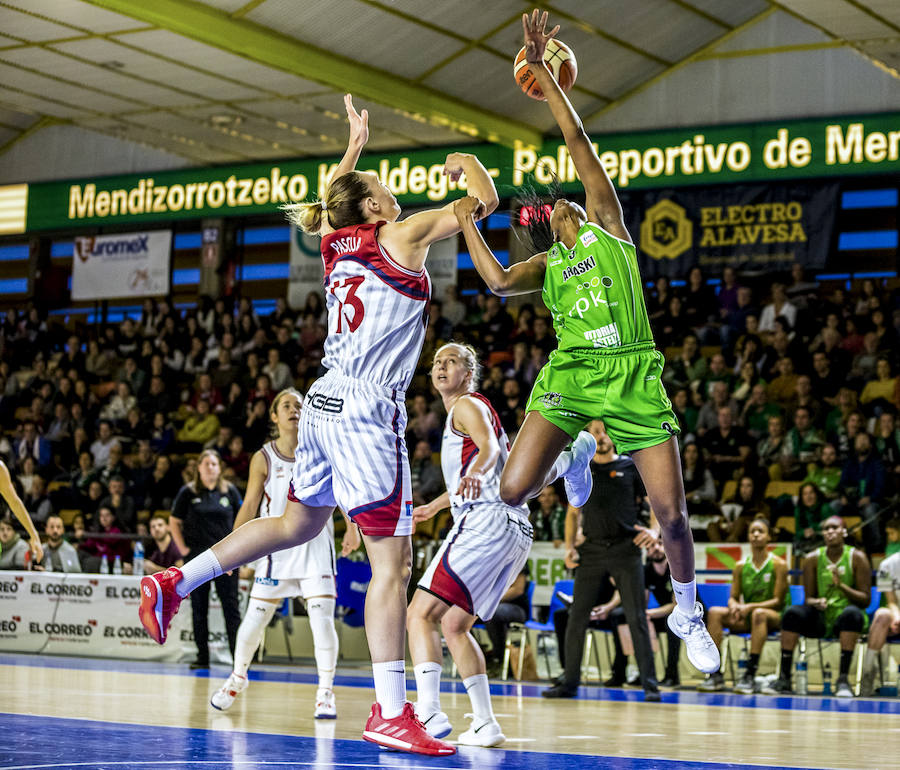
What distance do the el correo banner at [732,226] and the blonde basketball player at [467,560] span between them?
11.9m

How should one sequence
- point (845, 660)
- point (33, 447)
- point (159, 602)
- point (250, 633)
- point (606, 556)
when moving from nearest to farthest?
point (159, 602) → point (250, 633) → point (606, 556) → point (845, 660) → point (33, 447)

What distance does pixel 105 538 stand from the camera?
16047 mm

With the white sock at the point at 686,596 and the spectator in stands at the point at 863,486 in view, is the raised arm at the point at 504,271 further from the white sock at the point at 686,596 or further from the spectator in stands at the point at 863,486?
the spectator in stands at the point at 863,486

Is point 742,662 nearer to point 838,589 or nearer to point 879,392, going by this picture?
point 838,589

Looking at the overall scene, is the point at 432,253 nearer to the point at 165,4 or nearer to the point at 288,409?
the point at 165,4

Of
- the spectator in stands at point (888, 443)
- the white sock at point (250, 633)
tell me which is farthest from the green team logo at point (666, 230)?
the white sock at point (250, 633)

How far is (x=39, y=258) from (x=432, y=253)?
331 inches

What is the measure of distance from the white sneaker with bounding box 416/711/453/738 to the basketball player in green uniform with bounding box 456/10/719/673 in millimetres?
1215

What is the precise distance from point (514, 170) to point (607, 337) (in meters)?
13.8

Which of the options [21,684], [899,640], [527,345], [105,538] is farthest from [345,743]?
[527,345]

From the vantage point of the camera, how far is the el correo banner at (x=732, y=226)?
18.0 meters

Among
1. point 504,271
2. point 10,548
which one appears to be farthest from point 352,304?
point 10,548

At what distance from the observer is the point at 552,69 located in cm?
606

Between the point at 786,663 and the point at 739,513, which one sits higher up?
the point at 739,513
